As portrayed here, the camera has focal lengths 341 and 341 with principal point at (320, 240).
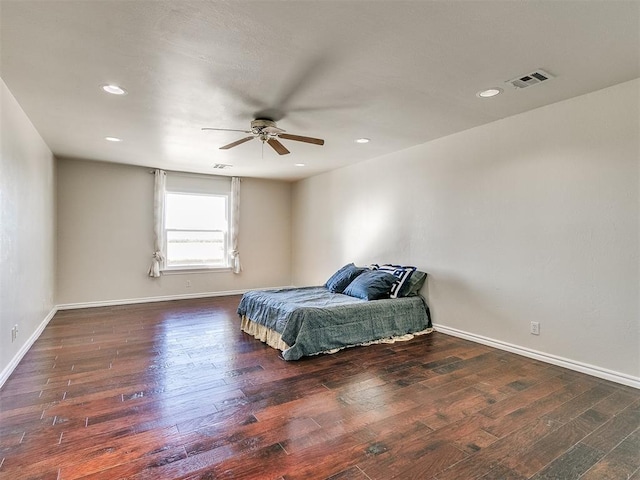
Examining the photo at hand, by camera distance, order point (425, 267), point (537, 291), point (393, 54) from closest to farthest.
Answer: point (393, 54)
point (537, 291)
point (425, 267)

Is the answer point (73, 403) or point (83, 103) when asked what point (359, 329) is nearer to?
point (73, 403)

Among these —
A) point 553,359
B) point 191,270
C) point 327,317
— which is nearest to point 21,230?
point 327,317

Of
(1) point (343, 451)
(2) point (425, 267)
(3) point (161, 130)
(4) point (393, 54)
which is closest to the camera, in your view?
(1) point (343, 451)

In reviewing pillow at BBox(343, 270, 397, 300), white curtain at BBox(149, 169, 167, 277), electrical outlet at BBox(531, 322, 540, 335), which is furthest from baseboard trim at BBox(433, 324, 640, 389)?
white curtain at BBox(149, 169, 167, 277)

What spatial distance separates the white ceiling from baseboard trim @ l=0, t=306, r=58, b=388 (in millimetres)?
2364

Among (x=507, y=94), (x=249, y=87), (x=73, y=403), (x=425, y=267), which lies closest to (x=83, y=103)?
(x=249, y=87)

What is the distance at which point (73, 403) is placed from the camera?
2.44 metres

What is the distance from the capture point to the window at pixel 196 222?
6.51m

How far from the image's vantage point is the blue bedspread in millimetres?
3477

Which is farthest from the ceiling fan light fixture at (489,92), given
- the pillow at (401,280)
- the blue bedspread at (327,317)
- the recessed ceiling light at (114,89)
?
the recessed ceiling light at (114,89)

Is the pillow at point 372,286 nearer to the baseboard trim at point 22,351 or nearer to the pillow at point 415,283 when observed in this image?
the pillow at point 415,283

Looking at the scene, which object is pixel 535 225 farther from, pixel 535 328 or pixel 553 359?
pixel 553 359

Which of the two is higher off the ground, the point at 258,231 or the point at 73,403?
the point at 258,231

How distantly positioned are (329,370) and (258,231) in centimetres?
474
